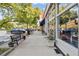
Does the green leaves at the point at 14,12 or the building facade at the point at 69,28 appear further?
the green leaves at the point at 14,12

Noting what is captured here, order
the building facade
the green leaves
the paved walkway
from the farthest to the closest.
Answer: the green leaves → the paved walkway → the building facade

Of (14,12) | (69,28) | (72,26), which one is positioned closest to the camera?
(72,26)

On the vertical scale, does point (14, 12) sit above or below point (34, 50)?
above

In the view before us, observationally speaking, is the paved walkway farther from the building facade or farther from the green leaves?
the green leaves

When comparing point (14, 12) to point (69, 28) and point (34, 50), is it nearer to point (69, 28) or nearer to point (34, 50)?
point (34, 50)

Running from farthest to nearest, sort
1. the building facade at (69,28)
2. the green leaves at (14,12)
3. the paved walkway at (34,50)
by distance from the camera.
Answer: the green leaves at (14,12) < the paved walkway at (34,50) < the building facade at (69,28)

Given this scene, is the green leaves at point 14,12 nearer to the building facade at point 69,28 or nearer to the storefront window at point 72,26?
the building facade at point 69,28

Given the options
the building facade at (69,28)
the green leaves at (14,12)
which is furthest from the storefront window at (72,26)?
the green leaves at (14,12)

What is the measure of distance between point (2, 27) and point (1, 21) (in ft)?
1.53

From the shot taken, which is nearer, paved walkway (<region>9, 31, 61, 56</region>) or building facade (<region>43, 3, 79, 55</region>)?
building facade (<region>43, 3, 79, 55</region>)

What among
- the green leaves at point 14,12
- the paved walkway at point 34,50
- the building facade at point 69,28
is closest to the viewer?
the building facade at point 69,28

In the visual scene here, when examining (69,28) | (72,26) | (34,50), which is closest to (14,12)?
(34,50)

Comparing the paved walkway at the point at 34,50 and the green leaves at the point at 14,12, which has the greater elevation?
the green leaves at the point at 14,12

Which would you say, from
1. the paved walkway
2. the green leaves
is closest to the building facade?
the paved walkway
